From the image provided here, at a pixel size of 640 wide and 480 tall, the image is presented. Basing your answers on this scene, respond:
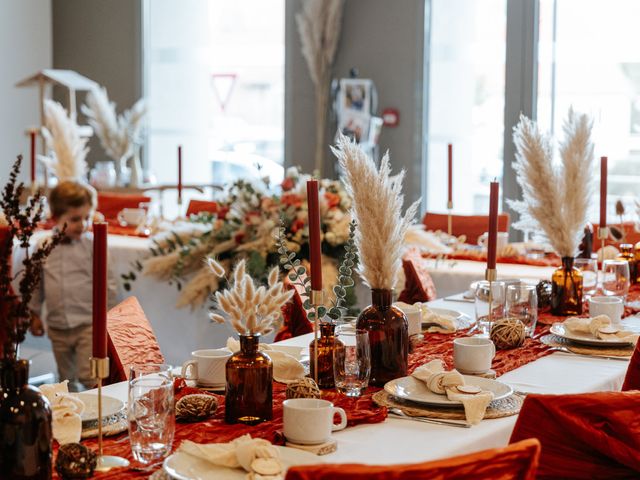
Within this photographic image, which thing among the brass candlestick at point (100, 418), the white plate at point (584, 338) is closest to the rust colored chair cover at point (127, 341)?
the brass candlestick at point (100, 418)

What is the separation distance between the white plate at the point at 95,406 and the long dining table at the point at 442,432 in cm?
11

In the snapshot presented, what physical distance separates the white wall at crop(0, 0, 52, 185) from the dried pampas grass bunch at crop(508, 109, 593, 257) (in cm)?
681

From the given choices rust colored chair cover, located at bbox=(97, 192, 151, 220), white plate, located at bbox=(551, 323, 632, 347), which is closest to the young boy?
rust colored chair cover, located at bbox=(97, 192, 151, 220)

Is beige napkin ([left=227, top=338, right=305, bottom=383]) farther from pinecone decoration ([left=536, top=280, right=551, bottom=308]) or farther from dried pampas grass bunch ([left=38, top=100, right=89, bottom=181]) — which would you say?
dried pampas grass bunch ([left=38, top=100, right=89, bottom=181])

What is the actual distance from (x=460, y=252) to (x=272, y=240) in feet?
2.74

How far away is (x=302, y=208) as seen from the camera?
4137 mm

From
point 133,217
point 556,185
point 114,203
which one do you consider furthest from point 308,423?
point 114,203

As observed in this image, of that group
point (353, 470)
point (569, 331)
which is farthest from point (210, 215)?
point (353, 470)

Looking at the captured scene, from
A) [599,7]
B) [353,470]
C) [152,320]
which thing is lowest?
[152,320]

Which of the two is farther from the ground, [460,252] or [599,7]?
[599,7]

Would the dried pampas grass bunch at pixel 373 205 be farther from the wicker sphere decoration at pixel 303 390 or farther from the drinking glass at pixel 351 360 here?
the wicker sphere decoration at pixel 303 390

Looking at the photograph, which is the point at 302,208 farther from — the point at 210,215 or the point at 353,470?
the point at 353,470

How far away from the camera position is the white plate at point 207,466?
142cm

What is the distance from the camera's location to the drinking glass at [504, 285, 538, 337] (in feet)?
8.33
